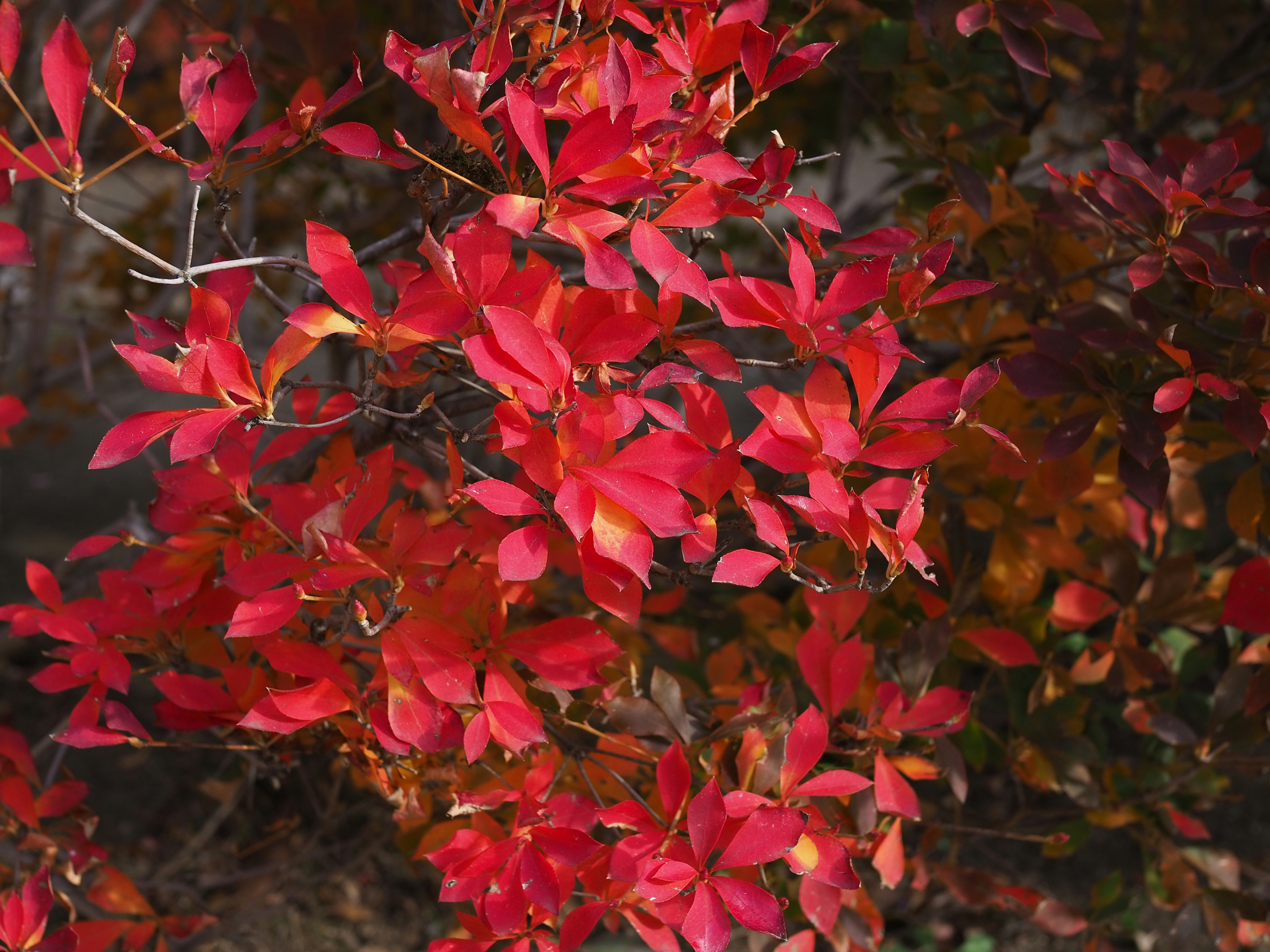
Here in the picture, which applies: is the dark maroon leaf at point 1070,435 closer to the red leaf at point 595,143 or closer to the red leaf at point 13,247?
the red leaf at point 595,143

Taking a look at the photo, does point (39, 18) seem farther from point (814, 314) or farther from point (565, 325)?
point (814, 314)

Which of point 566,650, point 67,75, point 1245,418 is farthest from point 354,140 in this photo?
point 1245,418

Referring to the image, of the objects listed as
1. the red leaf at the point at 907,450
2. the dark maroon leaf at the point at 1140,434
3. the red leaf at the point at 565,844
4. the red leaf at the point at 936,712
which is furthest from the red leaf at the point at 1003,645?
the red leaf at the point at 565,844

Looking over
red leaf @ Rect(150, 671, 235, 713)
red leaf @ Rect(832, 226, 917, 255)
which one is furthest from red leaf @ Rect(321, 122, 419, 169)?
red leaf @ Rect(150, 671, 235, 713)

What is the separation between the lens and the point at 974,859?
71.3 inches

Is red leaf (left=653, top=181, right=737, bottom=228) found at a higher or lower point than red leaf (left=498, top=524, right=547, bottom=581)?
higher

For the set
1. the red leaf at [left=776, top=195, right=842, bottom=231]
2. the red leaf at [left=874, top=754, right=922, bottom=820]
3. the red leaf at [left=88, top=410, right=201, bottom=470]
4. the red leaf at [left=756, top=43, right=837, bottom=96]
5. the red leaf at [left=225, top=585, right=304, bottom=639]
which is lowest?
the red leaf at [left=874, top=754, right=922, bottom=820]

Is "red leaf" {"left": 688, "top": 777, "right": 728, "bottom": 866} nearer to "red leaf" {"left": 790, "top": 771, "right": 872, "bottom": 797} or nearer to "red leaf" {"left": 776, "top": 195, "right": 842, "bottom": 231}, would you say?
"red leaf" {"left": 790, "top": 771, "right": 872, "bottom": 797}

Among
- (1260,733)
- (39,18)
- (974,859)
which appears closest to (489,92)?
(1260,733)

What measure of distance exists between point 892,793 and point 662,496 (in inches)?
17.0

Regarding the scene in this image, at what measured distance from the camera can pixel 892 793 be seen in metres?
0.90

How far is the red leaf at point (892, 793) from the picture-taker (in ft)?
2.93

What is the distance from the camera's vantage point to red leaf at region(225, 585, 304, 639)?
725 mm

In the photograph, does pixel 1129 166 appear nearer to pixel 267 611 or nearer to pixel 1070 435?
pixel 1070 435
